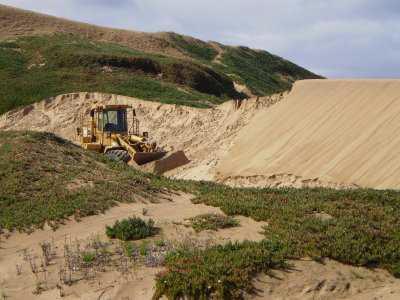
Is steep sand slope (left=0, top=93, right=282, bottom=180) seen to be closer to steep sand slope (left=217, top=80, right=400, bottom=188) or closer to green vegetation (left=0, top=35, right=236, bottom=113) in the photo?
steep sand slope (left=217, top=80, right=400, bottom=188)

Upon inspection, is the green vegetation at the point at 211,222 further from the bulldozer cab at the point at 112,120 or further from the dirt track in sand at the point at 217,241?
the bulldozer cab at the point at 112,120

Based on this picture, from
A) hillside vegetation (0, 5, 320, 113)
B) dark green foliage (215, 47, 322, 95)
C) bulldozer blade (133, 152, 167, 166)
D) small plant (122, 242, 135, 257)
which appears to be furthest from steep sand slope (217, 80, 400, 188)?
dark green foliage (215, 47, 322, 95)

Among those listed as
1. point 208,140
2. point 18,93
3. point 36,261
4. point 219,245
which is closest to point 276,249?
point 219,245

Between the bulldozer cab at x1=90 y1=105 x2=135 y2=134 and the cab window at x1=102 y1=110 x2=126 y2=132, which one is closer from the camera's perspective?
the bulldozer cab at x1=90 y1=105 x2=135 y2=134

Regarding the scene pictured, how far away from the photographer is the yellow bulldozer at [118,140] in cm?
2513

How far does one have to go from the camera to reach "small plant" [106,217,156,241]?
11523 mm

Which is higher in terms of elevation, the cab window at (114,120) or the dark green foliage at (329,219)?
the cab window at (114,120)

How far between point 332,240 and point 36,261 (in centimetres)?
486

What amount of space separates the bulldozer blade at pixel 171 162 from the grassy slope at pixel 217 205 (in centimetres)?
650

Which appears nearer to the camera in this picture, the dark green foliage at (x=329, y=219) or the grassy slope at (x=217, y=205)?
the grassy slope at (x=217, y=205)

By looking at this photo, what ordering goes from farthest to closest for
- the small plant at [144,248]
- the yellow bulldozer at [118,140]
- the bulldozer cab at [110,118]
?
the bulldozer cab at [110,118], the yellow bulldozer at [118,140], the small plant at [144,248]

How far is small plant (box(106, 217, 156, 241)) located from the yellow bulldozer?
12816 millimetres

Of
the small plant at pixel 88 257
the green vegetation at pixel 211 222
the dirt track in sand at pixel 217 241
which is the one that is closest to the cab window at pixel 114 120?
the green vegetation at pixel 211 222

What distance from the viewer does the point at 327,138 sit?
22.8 metres
